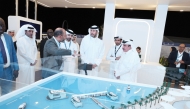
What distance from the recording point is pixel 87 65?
3229 mm

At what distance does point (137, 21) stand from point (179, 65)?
2.02m

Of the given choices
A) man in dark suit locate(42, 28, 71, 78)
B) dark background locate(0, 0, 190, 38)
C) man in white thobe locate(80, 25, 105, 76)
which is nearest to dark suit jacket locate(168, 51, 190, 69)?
man in white thobe locate(80, 25, 105, 76)

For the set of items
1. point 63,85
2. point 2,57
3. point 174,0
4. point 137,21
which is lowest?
point 63,85

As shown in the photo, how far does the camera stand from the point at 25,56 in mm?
2799

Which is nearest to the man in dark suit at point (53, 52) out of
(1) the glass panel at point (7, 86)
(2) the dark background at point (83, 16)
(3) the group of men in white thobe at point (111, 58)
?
(3) the group of men in white thobe at point (111, 58)

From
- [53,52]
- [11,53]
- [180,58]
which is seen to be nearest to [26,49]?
[11,53]

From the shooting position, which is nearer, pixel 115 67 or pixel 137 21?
pixel 115 67

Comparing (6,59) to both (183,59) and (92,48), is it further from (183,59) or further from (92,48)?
(183,59)

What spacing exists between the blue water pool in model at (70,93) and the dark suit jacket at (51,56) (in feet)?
0.93

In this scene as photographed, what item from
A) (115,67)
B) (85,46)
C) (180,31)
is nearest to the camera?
(115,67)

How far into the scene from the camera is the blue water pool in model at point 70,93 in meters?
1.43

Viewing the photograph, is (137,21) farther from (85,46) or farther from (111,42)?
(85,46)

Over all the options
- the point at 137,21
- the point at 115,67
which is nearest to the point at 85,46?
the point at 115,67

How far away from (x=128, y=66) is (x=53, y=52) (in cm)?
137
